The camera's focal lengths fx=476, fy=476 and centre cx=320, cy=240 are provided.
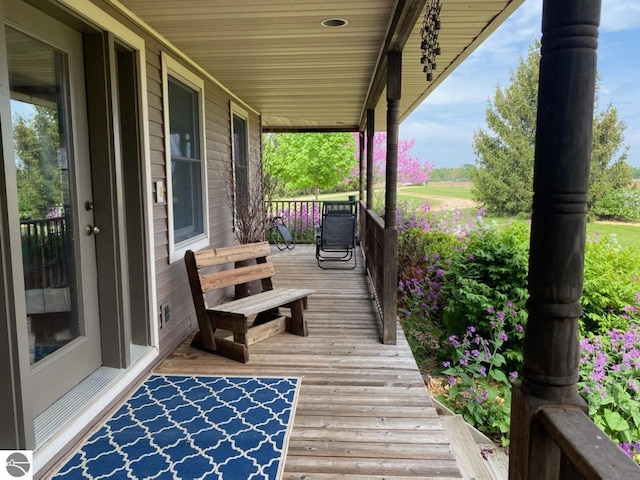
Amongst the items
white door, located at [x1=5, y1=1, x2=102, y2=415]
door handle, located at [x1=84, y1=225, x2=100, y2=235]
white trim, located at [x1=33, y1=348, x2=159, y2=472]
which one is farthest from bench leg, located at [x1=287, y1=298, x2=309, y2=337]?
door handle, located at [x1=84, y1=225, x2=100, y2=235]

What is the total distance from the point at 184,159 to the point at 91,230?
153cm

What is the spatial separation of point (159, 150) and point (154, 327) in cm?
129

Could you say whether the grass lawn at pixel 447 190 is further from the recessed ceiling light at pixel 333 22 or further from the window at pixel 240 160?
the recessed ceiling light at pixel 333 22

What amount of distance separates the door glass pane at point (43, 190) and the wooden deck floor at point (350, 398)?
0.98 m

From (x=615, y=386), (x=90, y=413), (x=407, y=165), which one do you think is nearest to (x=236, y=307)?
(x=90, y=413)

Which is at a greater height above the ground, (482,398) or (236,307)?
(236,307)

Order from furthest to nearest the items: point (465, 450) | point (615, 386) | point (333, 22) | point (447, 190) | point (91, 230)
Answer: point (447, 190)
point (333, 22)
point (615, 386)
point (91, 230)
point (465, 450)

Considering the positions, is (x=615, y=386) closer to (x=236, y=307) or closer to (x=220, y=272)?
(x=236, y=307)

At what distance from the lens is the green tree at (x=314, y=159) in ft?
46.0

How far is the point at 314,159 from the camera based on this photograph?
46.0 feet

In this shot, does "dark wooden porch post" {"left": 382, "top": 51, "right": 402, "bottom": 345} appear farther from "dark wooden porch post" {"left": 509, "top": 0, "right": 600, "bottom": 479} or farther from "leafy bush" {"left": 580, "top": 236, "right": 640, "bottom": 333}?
"dark wooden porch post" {"left": 509, "top": 0, "right": 600, "bottom": 479}

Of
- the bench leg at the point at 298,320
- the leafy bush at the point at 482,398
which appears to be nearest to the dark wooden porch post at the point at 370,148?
the bench leg at the point at 298,320

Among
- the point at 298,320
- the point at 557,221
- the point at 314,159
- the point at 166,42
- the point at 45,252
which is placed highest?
the point at 166,42

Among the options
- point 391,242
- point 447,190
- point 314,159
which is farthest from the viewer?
point 447,190
